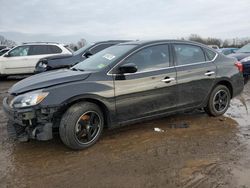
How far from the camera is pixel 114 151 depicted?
412cm

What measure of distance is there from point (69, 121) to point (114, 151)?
2.65 feet

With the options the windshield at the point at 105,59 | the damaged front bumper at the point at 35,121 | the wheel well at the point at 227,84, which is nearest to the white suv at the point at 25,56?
the windshield at the point at 105,59

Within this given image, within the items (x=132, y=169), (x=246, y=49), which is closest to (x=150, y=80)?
(x=132, y=169)

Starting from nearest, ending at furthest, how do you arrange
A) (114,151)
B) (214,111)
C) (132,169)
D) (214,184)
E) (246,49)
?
(214,184)
(132,169)
(114,151)
(214,111)
(246,49)

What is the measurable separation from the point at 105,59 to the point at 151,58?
2.63 ft

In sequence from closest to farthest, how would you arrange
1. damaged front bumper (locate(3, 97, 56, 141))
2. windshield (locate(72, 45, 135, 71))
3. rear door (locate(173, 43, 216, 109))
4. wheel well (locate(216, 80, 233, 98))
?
damaged front bumper (locate(3, 97, 56, 141)), windshield (locate(72, 45, 135, 71)), rear door (locate(173, 43, 216, 109)), wheel well (locate(216, 80, 233, 98))

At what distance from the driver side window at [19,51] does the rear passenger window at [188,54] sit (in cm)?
906

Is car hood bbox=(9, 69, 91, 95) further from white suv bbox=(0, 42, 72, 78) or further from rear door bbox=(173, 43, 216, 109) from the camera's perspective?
white suv bbox=(0, 42, 72, 78)

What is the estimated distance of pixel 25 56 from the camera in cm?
1239

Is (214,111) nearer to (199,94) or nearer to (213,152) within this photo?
(199,94)

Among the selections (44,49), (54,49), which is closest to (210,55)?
(54,49)

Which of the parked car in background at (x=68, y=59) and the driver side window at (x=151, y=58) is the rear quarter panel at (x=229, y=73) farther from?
the parked car in background at (x=68, y=59)

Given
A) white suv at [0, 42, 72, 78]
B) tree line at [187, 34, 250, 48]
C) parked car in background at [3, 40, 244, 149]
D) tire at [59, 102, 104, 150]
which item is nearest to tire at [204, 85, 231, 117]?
parked car in background at [3, 40, 244, 149]

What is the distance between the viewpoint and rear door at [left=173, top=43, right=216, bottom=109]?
508 cm
